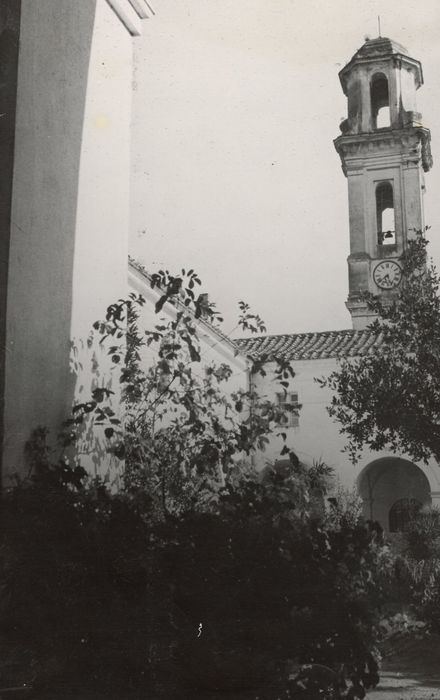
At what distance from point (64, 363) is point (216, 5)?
181cm

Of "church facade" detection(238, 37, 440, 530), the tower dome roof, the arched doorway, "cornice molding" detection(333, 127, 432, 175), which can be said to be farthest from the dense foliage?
"cornice molding" detection(333, 127, 432, 175)

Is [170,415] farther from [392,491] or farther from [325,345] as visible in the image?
[392,491]

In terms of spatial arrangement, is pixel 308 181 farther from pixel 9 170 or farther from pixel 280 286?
pixel 9 170

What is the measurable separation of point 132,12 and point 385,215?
1603 centimetres

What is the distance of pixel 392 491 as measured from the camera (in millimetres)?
13883

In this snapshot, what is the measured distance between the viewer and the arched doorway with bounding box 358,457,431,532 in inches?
499

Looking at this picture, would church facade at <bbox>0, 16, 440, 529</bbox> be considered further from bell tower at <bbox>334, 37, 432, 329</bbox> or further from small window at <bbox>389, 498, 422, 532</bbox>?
bell tower at <bbox>334, 37, 432, 329</bbox>

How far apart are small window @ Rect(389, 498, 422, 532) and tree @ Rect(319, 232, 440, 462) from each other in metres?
5.15

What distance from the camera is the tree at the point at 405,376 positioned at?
601 cm

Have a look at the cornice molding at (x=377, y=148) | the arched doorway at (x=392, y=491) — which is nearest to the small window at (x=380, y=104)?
the cornice molding at (x=377, y=148)

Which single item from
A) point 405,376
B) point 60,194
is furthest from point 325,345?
point 60,194

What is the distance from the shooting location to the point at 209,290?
3742mm

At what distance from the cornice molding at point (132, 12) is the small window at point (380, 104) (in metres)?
13.2

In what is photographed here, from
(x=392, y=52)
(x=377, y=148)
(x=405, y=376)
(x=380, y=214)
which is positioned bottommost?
(x=405, y=376)
